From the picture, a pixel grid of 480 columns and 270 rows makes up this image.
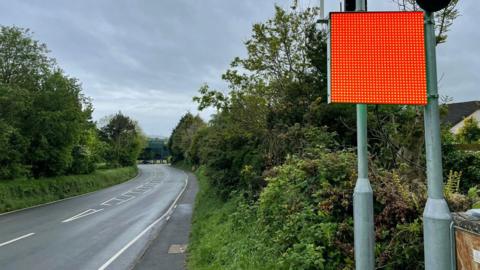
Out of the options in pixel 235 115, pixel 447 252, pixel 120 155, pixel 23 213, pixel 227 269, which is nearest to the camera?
pixel 447 252

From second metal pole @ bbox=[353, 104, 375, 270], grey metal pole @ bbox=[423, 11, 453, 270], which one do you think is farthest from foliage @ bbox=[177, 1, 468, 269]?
grey metal pole @ bbox=[423, 11, 453, 270]

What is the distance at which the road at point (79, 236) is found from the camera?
9969 millimetres

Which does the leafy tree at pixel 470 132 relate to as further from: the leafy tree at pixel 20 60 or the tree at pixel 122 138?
the tree at pixel 122 138

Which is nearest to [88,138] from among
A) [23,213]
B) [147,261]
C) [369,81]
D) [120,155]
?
[120,155]

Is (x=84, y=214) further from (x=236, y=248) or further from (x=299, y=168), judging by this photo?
(x=299, y=168)

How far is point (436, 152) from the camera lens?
82.3 inches

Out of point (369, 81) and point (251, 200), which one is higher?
point (369, 81)

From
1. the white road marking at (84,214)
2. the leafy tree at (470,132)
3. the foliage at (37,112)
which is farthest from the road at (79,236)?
the leafy tree at (470,132)

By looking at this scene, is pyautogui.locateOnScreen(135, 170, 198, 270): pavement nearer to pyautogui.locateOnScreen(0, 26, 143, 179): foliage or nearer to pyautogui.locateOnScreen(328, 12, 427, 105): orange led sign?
pyautogui.locateOnScreen(328, 12, 427, 105): orange led sign

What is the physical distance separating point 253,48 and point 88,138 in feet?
121

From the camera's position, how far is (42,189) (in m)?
27.7

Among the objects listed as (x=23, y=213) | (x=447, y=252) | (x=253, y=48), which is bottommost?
(x=23, y=213)

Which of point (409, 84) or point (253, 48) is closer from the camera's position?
point (409, 84)

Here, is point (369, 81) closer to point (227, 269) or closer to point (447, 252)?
point (447, 252)
